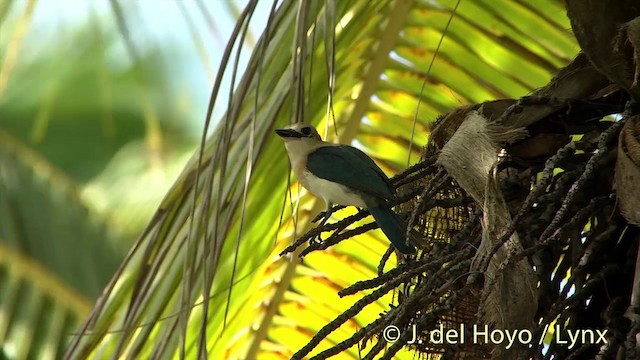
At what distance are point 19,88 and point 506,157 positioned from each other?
16.3m

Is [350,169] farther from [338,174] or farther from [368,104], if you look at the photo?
[368,104]

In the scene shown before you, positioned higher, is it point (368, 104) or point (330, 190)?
point (368, 104)

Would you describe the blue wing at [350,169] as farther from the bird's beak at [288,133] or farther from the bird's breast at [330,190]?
the bird's beak at [288,133]

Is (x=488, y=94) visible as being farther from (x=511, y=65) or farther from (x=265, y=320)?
(x=265, y=320)

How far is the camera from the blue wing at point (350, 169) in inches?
106

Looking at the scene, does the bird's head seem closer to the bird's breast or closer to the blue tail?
the bird's breast

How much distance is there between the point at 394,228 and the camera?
2.24 metres

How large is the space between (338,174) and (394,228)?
2.38 feet

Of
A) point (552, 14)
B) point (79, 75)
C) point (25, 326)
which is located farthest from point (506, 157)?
point (79, 75)

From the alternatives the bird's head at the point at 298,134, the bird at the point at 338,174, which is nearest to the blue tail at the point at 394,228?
the bird at the point at 338,174

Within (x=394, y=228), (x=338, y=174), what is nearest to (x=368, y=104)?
(x=338, y=174)

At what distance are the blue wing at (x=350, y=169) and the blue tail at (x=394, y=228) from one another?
6cm

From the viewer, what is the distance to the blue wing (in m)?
2.68

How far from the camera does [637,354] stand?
1347 mm
